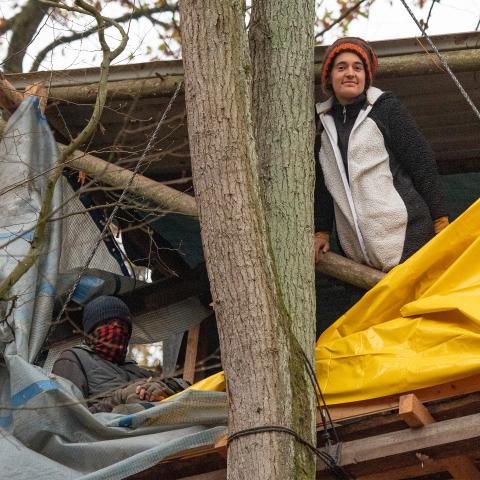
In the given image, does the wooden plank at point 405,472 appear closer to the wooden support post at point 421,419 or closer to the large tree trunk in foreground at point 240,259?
the wooden support post at point 421,419

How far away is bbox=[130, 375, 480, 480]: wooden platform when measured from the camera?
197 inches

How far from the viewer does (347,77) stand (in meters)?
6.26

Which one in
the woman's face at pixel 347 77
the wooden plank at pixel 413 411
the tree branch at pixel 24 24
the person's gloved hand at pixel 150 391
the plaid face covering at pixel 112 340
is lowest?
the wooden plank at pixel 413 411

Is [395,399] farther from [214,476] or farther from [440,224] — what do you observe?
[440,224]

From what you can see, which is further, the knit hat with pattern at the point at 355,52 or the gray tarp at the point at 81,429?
the knit hat with pattern at the point at 355,52

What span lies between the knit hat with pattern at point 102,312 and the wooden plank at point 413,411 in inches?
81.4

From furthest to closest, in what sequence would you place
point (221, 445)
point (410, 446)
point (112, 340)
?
point (112, 340), point (221, 445), point (410, 446)

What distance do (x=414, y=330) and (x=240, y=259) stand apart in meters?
1.06

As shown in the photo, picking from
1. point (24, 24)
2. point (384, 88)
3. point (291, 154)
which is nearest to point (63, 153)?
point (291, 154)

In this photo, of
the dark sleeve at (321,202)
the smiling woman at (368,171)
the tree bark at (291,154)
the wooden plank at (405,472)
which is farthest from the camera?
the dark sleeve at (321,202)

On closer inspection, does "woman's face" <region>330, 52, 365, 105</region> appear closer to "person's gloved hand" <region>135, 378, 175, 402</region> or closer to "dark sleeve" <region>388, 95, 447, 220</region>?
"dark sleeve" <region>388, 95, 447, 220</region>

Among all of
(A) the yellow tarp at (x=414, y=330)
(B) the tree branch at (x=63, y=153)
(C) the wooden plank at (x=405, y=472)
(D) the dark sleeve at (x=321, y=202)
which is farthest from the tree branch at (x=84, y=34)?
(C) the wooden plank at (x=405, y=472)

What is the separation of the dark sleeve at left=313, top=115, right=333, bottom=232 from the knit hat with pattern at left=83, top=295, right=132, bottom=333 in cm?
122

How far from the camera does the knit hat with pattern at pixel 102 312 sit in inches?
255
